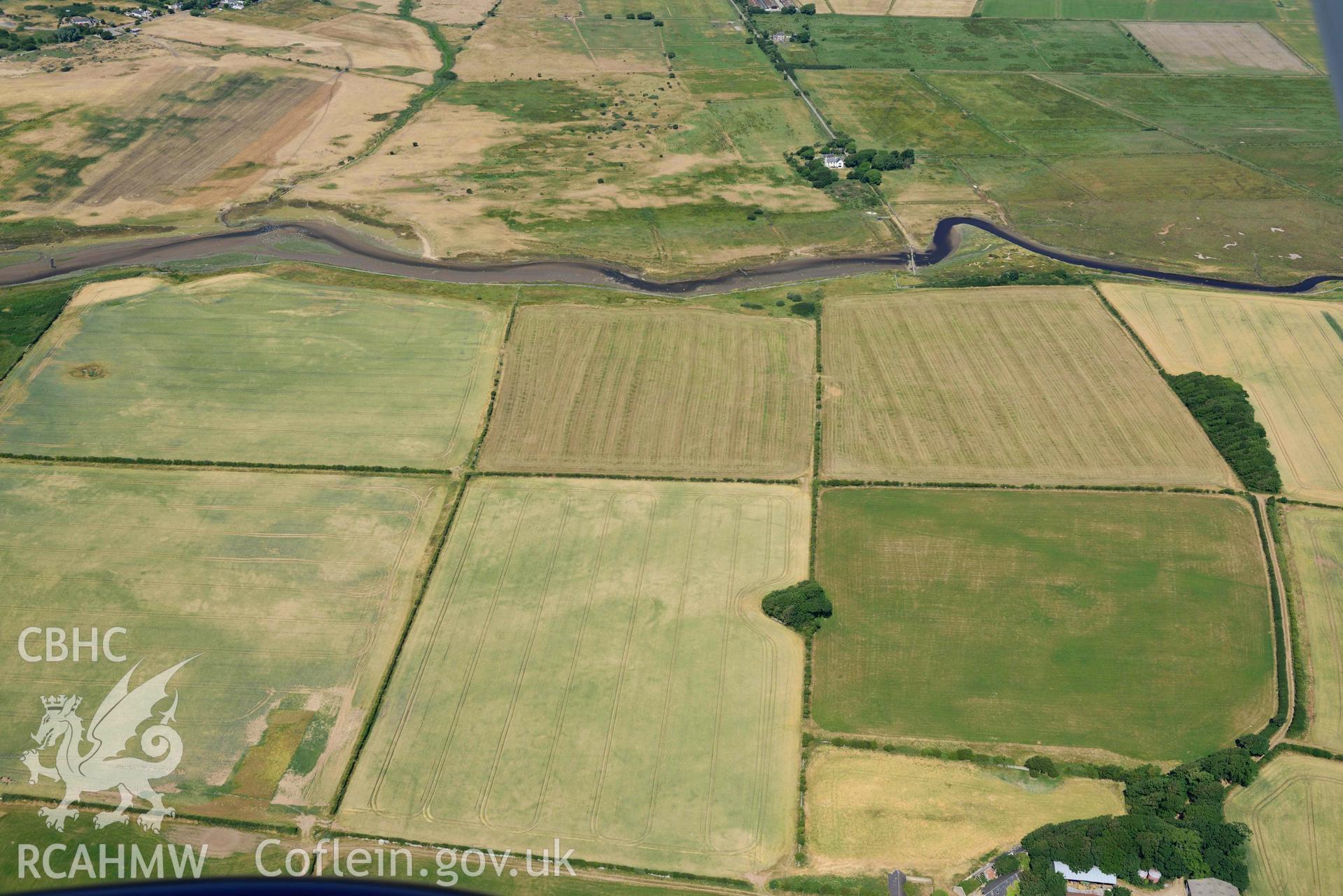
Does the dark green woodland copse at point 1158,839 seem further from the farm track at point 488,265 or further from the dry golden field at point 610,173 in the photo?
the dry golden field at point 610,173

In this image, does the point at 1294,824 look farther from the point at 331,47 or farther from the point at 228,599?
the point at 331,47

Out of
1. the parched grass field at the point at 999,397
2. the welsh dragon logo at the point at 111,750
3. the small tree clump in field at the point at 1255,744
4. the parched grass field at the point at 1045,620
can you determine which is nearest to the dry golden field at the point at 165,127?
the welsh dragon logo at the point at 111,750

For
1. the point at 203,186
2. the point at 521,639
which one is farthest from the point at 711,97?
the point at 521,639

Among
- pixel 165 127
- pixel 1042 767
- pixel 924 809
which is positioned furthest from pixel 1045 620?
pixel 165 127

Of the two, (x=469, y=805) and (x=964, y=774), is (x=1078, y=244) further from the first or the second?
(x=469, y=805)

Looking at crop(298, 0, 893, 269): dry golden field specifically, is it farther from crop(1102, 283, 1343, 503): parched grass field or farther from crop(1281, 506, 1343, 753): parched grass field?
crop(1281, 506, 1343, 753): parched grass field

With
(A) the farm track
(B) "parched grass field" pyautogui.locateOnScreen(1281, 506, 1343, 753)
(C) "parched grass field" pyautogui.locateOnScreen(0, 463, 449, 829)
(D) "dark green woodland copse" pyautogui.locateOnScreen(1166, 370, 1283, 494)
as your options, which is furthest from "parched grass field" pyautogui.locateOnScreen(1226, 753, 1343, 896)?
(A) the farm track
